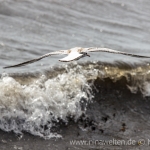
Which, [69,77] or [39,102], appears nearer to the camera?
[39,102]

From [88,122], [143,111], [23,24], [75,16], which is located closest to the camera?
[88,122]

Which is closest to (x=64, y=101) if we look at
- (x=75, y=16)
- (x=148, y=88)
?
(x=148, y=88)

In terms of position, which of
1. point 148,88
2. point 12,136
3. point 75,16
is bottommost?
point 12,136

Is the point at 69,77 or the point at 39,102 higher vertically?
the point at 69,77

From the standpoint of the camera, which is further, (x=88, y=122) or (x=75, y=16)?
(x=75, y=16)

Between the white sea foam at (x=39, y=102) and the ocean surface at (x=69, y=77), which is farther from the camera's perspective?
the ocean surface at (x=69, y=77)

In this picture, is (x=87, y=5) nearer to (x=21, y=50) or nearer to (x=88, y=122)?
(x=21, y=50)

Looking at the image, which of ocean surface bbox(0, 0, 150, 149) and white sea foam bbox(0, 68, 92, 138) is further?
ocean surface bbox(0, 0, 150, 149)
